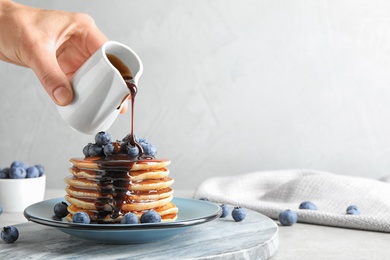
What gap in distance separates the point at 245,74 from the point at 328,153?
0.53 metres

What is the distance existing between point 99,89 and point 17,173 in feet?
2.09

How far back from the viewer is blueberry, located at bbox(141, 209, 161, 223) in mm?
1254

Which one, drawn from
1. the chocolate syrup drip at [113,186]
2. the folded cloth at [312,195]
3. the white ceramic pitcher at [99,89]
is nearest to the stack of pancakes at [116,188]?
the chocolate syrup drip at [113,186]

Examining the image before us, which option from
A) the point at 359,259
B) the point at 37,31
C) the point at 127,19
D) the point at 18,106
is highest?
the point at 127,19

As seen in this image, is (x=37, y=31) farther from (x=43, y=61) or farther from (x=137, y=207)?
(x=137, y=207)

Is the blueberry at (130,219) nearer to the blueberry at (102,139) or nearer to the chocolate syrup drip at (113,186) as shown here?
the chocolate syrup drip at (113,186)

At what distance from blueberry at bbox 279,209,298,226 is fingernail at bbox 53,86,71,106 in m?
0.69

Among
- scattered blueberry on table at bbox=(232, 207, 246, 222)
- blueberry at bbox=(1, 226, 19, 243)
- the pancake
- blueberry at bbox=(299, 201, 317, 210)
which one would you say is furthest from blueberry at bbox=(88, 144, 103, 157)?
blueberry at bbox=(299, 201, 317, 210)

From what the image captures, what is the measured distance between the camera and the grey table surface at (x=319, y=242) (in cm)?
134

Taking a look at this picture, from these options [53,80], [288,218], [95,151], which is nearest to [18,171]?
[53,80]

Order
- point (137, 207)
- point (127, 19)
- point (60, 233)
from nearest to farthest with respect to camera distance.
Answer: point (137, 207) < point (60, 233) < point (127, 19)

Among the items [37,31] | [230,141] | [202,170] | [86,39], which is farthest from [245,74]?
[37,31]

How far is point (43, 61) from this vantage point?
153 centimetres

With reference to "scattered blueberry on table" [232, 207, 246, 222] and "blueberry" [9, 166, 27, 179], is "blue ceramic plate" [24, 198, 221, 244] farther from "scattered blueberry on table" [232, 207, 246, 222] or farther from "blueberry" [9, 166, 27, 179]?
"blueberry" [9, 166, 27, 179]
